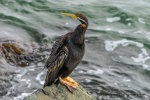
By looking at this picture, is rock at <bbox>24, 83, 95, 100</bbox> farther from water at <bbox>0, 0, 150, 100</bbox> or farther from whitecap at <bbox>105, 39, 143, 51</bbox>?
whitecap at <bbox>105, 39, 143, 51</bbox>

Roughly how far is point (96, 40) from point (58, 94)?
541cm

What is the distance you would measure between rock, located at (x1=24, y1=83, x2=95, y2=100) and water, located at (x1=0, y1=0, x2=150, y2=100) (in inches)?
69.3

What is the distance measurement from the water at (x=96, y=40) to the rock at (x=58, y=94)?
1.76 metres

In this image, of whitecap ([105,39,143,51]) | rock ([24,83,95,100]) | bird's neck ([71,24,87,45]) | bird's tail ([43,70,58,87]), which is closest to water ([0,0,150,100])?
whitecap ([105,39,143,51])

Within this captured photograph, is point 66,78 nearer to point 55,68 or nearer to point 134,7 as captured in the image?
point 55,68

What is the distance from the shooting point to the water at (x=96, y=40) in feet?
25.0

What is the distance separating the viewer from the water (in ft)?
25.0

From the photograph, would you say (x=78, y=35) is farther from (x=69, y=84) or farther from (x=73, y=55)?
(x=69, y=84)

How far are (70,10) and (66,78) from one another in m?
7.02

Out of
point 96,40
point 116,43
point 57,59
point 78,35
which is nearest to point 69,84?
point 57,59

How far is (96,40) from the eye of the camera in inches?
409

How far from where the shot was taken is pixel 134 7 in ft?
44.7

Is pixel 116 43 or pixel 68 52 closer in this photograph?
pixel 68 52

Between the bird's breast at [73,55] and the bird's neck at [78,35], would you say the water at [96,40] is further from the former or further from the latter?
the bird's neck at [78,35]
